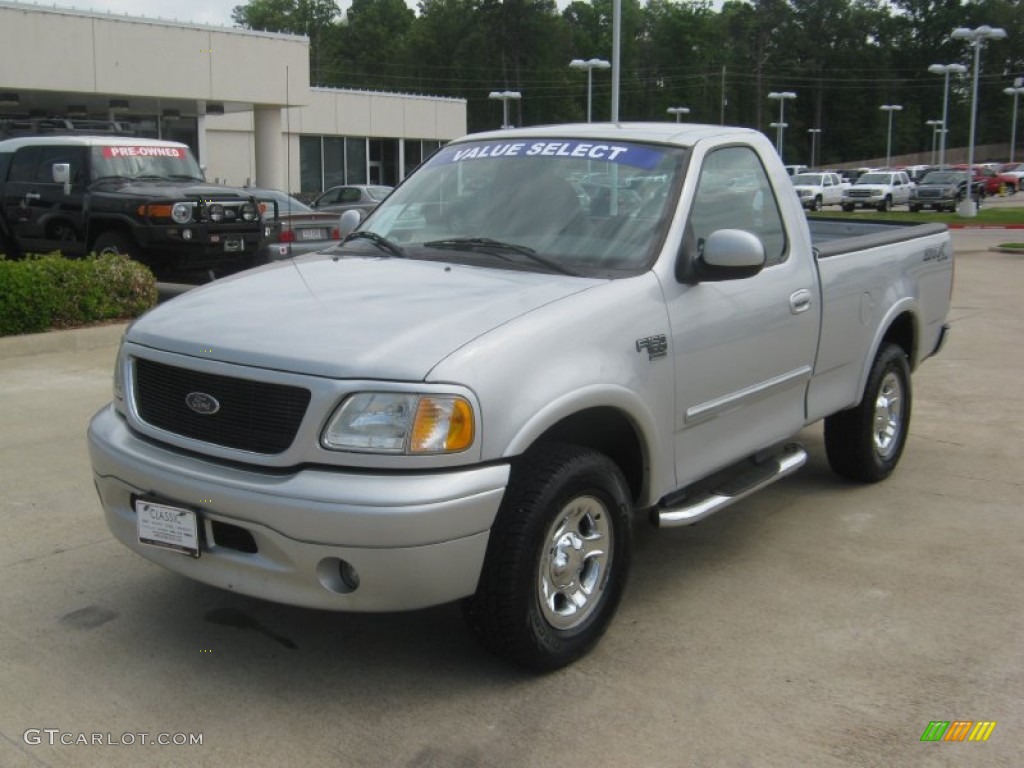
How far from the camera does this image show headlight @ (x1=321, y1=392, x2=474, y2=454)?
3328mm

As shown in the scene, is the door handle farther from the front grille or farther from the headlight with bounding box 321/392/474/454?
the front grille

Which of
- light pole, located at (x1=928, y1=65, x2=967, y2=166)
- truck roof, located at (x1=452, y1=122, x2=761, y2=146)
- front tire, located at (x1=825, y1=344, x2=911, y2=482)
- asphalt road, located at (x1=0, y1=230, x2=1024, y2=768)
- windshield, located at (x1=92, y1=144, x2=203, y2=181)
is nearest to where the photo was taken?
asphalt road, located at (x1=0, y1=230, x2=1024, y2=768)

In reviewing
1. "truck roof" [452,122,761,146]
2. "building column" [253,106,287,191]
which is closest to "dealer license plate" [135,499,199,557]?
"truck roof" [452,122,761,146]

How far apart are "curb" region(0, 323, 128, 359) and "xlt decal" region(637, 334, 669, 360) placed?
6.97 m

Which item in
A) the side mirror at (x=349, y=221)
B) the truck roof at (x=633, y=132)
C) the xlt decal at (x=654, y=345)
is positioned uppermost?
the truck roof at (x=633, y=132)

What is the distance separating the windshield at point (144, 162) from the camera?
43.5 ft

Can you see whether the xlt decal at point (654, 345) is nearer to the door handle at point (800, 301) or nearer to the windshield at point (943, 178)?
the door handle at point (800, 301)

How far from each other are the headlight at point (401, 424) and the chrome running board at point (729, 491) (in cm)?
124

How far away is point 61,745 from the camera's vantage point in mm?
3352

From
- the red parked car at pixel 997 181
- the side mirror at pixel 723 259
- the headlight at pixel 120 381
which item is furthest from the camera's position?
the red parked car at pixel 997 181

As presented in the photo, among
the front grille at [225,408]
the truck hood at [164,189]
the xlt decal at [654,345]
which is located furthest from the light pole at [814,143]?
the front grille at [225,408]

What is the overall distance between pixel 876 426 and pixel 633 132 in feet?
7.86

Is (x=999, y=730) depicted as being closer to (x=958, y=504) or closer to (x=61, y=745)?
(x=958, y=504)

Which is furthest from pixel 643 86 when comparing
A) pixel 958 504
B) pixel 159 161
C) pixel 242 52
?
pixel 958 504
